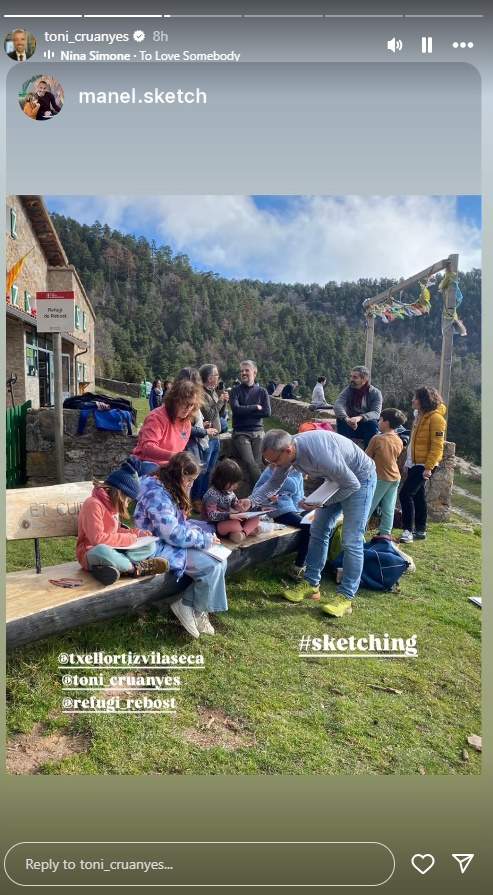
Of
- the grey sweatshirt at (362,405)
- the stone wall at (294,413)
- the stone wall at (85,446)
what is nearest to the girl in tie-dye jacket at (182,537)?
the grey sweatshirt at (362,405)

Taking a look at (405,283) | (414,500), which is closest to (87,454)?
(414,500)

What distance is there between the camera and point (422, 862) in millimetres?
1628

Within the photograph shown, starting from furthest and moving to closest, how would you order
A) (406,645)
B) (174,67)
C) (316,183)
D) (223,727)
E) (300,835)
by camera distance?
(406,645), (223,727), (316,183), (174,67), (300,835)

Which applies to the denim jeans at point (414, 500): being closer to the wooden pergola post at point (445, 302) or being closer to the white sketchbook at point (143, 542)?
the wooden pergola post at point (445, 302)

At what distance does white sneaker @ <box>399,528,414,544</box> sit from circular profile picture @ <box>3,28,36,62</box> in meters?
4.29

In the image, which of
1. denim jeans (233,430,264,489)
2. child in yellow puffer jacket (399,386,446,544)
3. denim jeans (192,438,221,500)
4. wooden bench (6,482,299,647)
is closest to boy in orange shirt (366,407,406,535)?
child in yellow puffer jacket (399,386,446,544)

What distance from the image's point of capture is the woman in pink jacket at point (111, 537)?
2449 millimetres

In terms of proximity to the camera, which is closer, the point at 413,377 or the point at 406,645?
the point at 406,645

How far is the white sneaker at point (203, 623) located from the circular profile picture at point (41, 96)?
261cm

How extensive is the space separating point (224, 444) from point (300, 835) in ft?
12.4

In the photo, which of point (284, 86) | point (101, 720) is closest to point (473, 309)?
point (284, 86)

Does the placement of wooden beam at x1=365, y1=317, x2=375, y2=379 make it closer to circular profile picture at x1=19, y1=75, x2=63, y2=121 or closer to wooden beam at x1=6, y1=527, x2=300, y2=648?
wooden beam at x1=6, y1=527, x2=300, y2=648

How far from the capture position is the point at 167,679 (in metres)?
2.14

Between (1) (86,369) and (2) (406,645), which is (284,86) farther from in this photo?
(1) (86,369)
